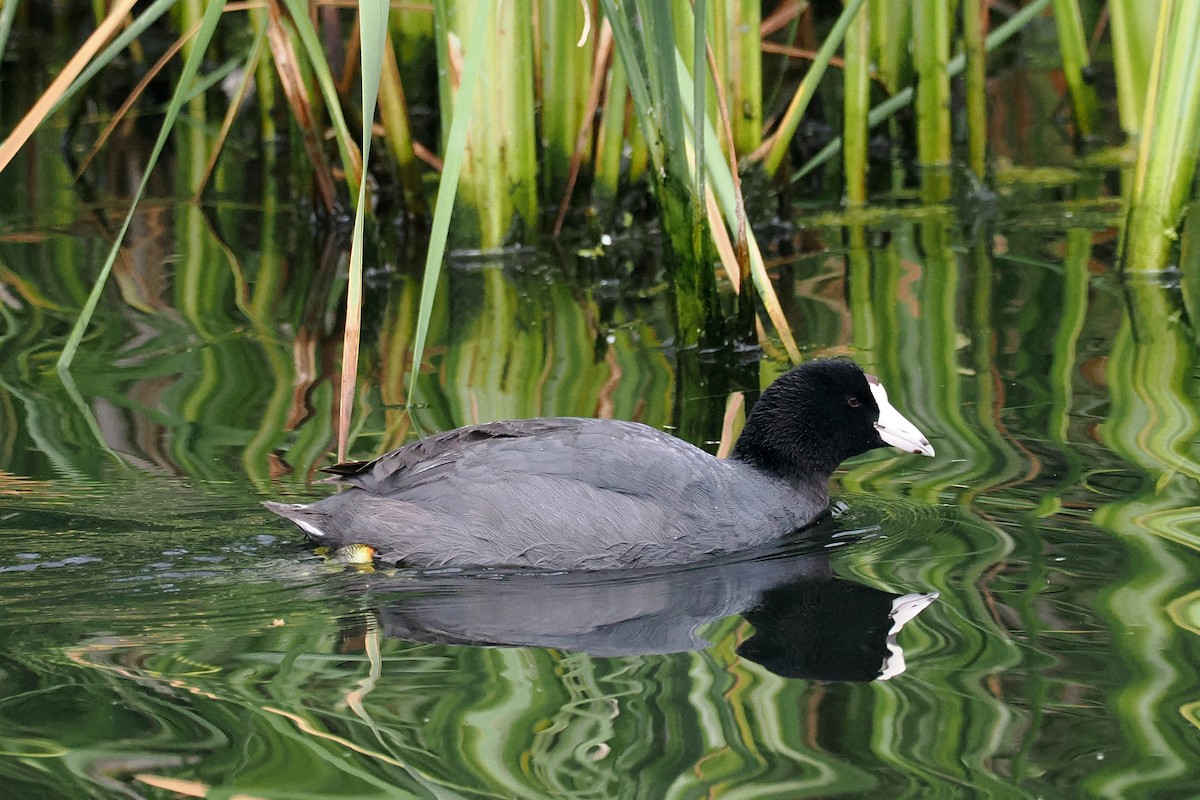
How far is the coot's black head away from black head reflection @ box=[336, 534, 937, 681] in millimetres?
376

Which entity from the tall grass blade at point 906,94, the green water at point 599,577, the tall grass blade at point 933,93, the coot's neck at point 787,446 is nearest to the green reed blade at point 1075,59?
the tall grass blade at point 906,94

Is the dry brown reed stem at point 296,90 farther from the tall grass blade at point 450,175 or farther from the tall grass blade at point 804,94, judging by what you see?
the tall grass blade at point 450,175

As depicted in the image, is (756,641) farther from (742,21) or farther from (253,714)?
(742,21)

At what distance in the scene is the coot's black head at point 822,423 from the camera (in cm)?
424

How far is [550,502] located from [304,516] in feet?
1.88

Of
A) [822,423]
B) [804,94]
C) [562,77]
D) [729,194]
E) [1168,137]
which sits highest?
[562,77]

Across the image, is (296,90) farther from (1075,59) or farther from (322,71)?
(1075,59)

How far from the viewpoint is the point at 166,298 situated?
6.23 metres

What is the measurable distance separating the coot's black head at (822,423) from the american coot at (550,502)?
134mm

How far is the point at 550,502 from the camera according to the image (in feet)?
12.6

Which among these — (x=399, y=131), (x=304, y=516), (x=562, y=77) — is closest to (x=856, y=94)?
(x=562, y=77)

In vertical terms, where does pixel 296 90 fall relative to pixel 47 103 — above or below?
above

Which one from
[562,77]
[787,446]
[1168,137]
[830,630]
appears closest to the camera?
[830,630]

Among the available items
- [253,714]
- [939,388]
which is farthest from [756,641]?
[939,388]
